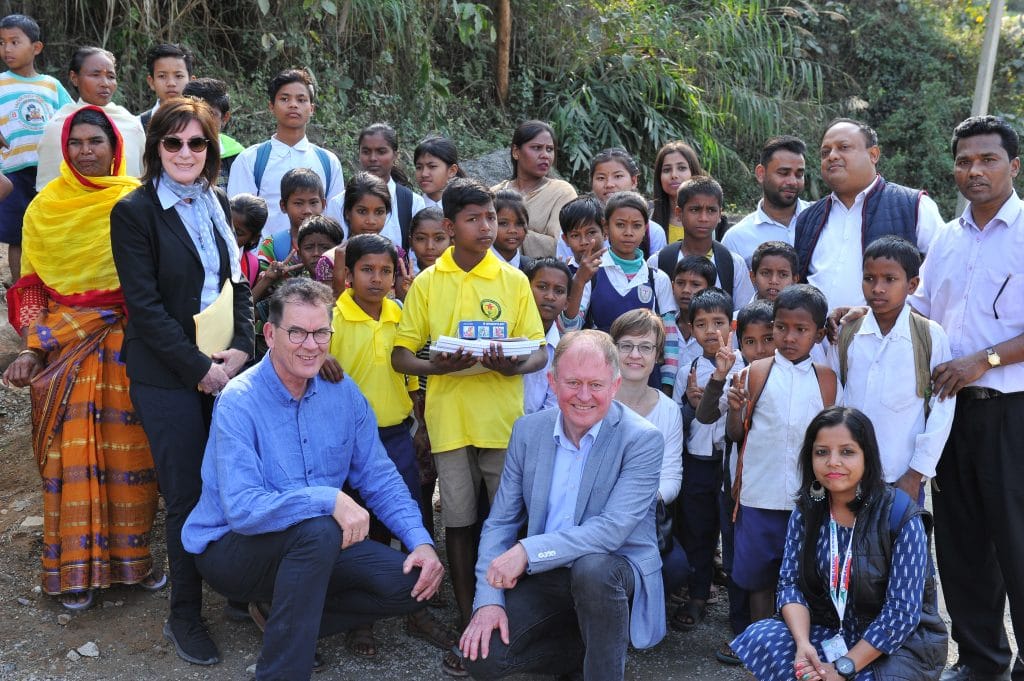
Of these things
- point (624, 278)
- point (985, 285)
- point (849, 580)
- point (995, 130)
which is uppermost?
point (995, 130)

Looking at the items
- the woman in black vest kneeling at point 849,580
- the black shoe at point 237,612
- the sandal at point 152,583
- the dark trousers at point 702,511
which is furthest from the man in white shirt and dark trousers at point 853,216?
the sandal at point 152,583

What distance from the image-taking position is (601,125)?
33.2ft

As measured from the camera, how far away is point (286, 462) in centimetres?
350

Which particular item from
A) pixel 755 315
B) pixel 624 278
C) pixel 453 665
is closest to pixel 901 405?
pixel 755 315

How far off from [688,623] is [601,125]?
22.9 feet

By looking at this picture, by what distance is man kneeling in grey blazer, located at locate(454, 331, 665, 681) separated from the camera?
3246mm

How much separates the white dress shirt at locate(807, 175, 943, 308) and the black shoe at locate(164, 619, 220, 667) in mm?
3119

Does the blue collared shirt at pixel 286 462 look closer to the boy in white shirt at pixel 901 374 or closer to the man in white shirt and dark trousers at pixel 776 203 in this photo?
the boy in white shirt at pixel 901 374

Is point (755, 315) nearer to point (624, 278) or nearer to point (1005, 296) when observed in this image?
point (624, 278)

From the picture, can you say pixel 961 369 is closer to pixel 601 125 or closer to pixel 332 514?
pixel 332 514

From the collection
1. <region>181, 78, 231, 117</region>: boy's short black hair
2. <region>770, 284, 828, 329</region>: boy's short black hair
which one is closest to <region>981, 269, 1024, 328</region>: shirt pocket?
<region>770, 284, 828, 329</region>: boy's short black hair

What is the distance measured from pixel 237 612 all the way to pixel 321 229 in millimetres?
1807

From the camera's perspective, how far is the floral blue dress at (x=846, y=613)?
315cm

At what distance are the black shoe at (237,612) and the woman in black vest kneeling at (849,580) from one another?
208 centimetres
